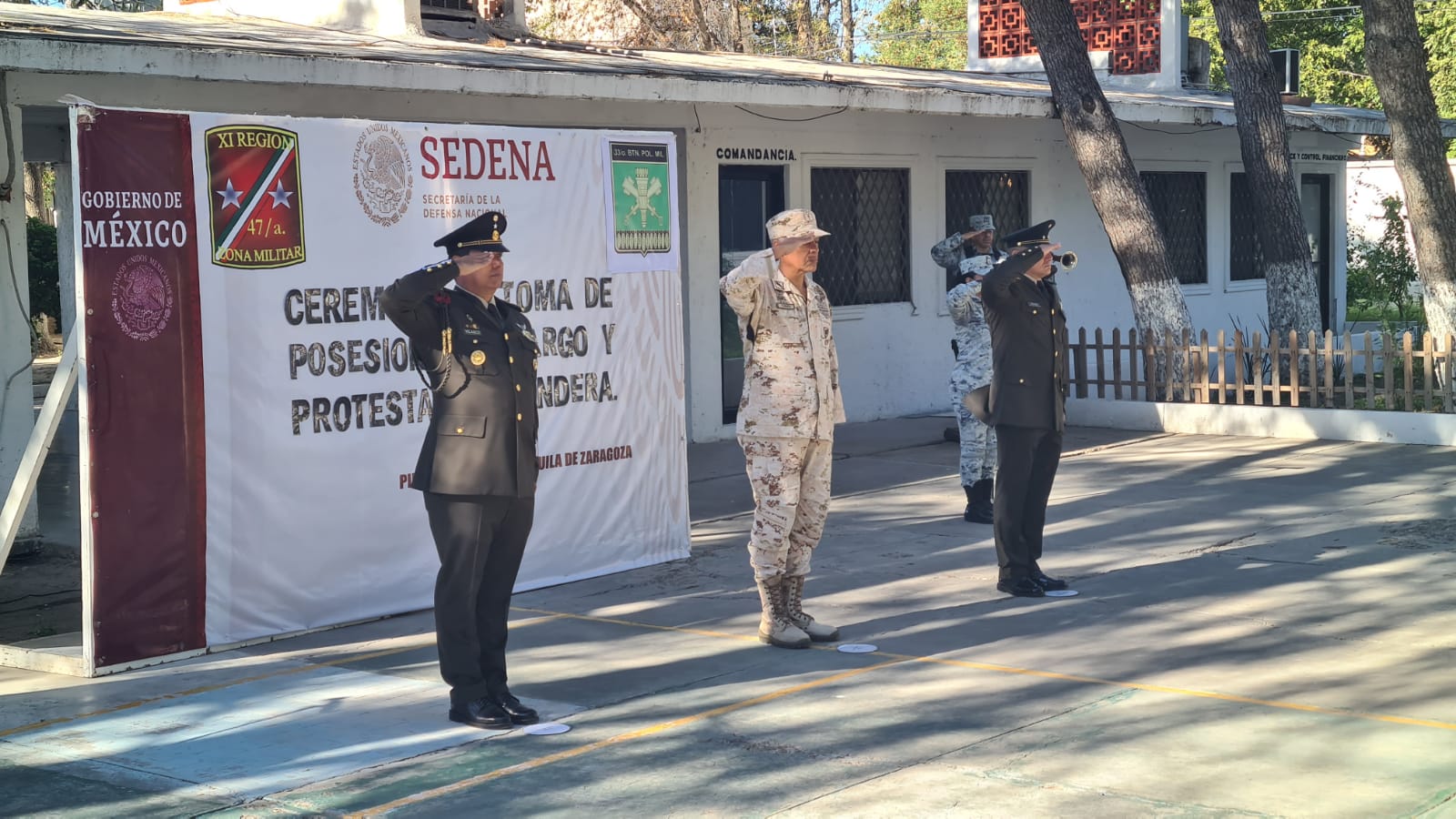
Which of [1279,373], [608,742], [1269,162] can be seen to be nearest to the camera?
[608,742]

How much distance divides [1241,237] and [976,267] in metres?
13.0

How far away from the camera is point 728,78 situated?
12.7 m

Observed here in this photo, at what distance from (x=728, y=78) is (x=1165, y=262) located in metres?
5.45

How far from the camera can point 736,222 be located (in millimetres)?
15289

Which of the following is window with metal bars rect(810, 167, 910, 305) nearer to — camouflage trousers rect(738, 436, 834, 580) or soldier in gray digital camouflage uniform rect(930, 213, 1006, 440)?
soldier in gray digital camouflage uniform rect(930, 213, 1006, 440)

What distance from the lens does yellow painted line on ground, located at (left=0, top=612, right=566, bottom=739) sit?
6.19 metres

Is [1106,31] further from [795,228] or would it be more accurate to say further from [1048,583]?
[795,228]

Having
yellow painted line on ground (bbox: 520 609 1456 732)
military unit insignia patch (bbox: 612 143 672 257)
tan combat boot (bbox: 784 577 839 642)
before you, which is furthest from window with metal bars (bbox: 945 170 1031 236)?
yellow painted line on ground (bbox: 520 609 1456 732)

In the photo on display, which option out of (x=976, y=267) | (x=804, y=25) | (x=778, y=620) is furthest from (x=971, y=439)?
(x=804, y=25)

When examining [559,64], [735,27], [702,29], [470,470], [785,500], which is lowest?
[785,500]

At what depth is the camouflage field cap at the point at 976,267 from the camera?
1012cm

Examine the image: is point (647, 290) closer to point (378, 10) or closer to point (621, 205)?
point (621, 205)

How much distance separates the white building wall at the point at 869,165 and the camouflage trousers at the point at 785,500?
Result: 17.4ft

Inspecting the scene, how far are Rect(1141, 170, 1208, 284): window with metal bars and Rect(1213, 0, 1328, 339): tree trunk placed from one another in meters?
3.88
